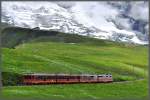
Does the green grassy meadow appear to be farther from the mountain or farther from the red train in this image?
the mountain

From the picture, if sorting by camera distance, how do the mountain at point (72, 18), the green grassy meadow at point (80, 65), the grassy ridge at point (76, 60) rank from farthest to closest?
the grassy ridge at point (76, 60)
the mountain at point (72, 18)
the green grassy meadow at point (80, 65)

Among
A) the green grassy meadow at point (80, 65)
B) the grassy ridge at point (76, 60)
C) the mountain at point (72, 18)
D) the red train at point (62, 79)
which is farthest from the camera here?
the red train at point (62, 79)

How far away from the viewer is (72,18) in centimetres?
3741

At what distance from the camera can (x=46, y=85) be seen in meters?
36.2

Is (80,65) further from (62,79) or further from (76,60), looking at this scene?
(62,79)

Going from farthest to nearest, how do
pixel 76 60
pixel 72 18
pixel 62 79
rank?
pixel 72 18, pixel 76 60, pixel 62 79

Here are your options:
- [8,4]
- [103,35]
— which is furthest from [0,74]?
[103,35]

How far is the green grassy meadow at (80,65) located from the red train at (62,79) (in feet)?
0.83

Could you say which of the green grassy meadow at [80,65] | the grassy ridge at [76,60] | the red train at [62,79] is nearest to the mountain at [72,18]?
the green grassy meadow at [80,65]

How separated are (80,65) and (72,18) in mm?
2530

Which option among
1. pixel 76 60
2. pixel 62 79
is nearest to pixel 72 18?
pixel 76 60

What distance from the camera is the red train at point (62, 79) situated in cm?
3608

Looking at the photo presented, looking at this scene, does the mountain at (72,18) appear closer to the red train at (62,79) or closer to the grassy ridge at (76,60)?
the grassy ridge at (76,60)

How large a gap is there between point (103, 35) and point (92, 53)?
1.27 metres
